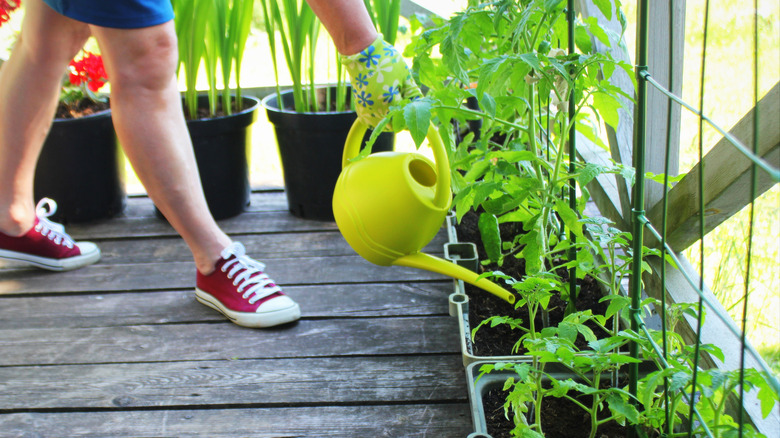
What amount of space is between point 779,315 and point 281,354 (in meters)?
0.91

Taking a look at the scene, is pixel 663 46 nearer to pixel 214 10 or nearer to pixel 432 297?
pixel 432 297

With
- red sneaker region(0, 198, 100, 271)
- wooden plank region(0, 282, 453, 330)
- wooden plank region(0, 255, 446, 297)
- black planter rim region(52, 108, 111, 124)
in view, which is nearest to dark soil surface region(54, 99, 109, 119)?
black planter rim region(52, 108, 111, 124)

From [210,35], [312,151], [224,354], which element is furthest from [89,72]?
[224,354]

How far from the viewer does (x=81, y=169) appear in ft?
6.26

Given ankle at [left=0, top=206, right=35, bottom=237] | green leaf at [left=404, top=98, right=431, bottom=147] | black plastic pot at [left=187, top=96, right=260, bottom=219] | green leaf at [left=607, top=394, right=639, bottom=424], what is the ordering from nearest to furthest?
green leaf at [left=607, top=394, right=639, bottom=424] → green leaf at [left=404, top=98, right=431, bottom=147] → ankle at [left=0, top=206, right=35, bottom=237] → black plastic pot at [left=187, top=96, right=260, bottom=219]

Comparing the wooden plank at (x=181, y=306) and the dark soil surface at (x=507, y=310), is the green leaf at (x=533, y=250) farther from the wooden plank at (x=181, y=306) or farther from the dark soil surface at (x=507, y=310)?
the wooden plank at (x=181, y=306)

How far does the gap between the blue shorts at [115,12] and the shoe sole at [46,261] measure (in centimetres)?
73

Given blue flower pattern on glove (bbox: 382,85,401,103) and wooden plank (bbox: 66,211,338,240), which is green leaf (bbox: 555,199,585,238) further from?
wooden plank (bbox: 66,211,338,240)

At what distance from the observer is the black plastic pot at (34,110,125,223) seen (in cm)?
185

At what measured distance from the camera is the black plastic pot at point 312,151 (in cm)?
186

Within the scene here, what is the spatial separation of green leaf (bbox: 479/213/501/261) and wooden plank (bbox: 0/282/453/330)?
358 millimetres

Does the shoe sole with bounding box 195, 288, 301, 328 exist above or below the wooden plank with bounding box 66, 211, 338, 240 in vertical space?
below

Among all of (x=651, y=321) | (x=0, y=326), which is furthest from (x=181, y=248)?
(x=651, y=321)

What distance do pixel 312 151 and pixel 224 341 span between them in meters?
0.70
